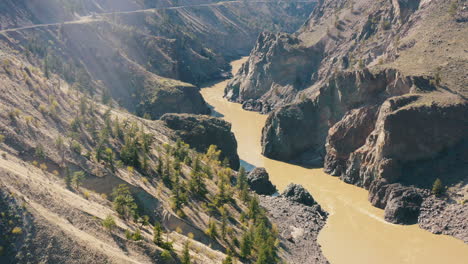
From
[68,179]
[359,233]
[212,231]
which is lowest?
[68,179]

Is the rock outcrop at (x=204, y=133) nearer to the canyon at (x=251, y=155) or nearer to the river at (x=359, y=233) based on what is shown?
the canyon at (x=251, y=155)

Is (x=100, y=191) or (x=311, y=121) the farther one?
(x=311, y=121)

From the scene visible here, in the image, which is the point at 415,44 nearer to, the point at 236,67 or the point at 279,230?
the point at 279,230

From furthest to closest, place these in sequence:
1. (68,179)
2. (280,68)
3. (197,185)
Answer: (280,68)
(197,185)
(68,179)

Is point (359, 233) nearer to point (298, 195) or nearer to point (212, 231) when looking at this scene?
point (298, 195)

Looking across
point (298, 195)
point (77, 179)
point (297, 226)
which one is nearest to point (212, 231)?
point (77, 179)
